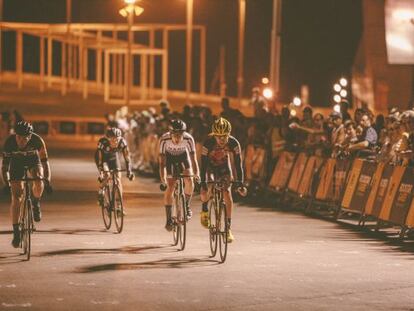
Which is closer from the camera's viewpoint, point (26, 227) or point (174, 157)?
point (26, 227)

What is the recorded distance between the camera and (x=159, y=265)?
47.2 feet

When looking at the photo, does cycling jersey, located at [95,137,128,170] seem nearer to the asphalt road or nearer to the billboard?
the asphalt road

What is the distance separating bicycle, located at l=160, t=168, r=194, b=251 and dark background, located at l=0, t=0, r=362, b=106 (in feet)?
201

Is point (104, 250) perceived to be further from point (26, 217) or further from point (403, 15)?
point (403, 15)

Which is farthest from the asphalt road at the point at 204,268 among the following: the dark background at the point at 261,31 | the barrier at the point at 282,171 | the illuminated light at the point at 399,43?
the dark background at the point at 261,31

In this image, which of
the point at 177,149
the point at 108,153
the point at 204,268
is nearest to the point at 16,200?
the point at 177,149

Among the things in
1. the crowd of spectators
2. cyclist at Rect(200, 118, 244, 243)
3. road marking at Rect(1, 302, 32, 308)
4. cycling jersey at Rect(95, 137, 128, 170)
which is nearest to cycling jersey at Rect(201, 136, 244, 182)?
cyclist at Rect(200, 118, 244, 243)

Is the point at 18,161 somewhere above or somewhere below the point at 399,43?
below

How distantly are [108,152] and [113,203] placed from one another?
900mm

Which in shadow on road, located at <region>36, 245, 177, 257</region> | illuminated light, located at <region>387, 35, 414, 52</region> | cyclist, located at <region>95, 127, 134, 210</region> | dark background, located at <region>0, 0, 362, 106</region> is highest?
dark background, located at <region>0, 0, 362, 106</region>

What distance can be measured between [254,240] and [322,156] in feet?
17.7

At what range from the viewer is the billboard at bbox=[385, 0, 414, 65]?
19.8 m

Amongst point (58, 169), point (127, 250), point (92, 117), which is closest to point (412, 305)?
point (127, 250)

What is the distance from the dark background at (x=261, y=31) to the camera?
79625 millimetres
